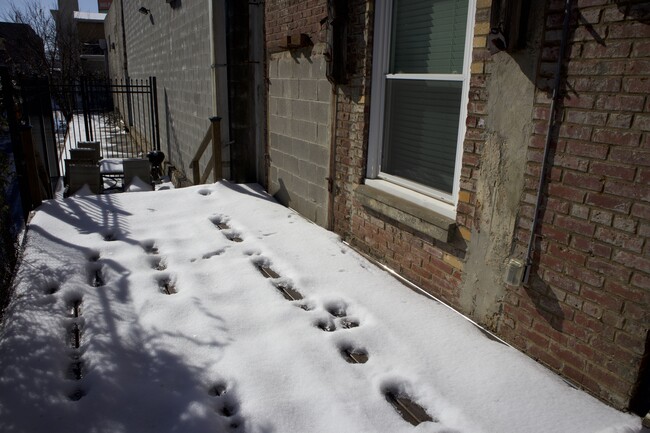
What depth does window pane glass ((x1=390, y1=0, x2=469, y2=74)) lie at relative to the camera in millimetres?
3182

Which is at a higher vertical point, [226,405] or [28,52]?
[28,52]

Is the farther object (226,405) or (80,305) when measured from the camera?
(80,305)

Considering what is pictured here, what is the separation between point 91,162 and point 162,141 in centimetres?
457

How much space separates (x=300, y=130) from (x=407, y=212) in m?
2.26

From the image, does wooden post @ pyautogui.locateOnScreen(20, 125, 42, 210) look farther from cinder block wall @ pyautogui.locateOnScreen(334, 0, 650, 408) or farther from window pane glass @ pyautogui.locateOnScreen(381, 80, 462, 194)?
cinder block wall @ pyautogui.locateOnScreen(334, 0, 650, 408)

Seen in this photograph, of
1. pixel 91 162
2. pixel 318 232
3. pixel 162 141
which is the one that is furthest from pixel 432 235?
pixel 162 141

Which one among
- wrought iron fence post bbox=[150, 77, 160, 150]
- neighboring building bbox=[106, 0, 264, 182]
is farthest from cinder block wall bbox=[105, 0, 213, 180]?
wrought iron fence post bbox=[150, 77, 160, 150]

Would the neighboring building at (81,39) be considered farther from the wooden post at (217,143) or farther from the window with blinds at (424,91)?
the window with blinds at (424,91)

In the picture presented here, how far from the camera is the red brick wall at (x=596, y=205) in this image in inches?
82.0

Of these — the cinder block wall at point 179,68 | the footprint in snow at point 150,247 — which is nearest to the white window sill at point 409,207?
the footprint in snow at point 150,247

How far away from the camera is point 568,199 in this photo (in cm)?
238

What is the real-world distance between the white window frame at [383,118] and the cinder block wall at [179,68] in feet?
14.8

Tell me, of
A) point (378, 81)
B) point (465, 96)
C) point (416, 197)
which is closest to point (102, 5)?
point (378, 81)

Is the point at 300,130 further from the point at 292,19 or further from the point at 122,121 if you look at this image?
the point at 122,121
